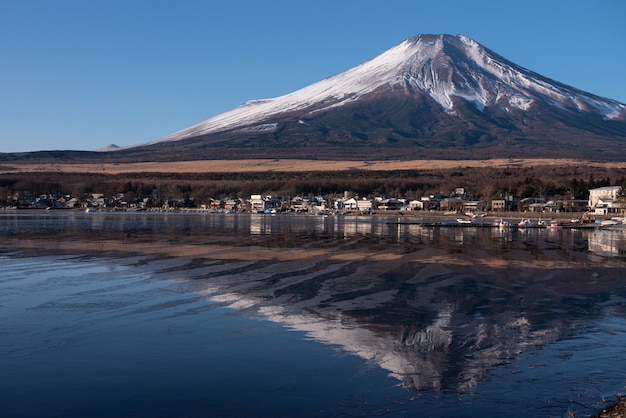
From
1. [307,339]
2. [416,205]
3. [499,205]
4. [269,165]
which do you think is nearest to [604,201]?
[499,205]

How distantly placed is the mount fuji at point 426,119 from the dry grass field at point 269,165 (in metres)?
7.70

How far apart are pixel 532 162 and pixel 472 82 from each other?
235 ft

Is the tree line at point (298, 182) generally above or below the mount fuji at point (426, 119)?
below

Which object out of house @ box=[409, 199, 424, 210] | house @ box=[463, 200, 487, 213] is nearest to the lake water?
house @ box=[463, 200, 487, 213]

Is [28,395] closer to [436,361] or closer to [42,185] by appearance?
[436,361]

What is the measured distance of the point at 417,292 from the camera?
1461 centimetres

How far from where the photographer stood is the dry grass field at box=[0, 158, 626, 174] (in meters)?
117

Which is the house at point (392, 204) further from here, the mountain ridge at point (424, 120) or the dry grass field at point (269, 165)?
the mountain ridge at point (424, 120)

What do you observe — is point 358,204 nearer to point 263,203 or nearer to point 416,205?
point 416,205

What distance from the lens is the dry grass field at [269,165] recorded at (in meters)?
117

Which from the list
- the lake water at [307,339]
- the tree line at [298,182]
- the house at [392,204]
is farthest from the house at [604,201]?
the lake water at [307,339]

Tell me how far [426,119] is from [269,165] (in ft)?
175

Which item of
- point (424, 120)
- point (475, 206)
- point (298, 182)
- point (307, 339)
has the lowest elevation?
point (307, 339)

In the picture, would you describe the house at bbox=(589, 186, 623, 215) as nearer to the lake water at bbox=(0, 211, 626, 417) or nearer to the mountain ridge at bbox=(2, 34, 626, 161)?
the lake water at bbox=(0, 211, 626, 417)
